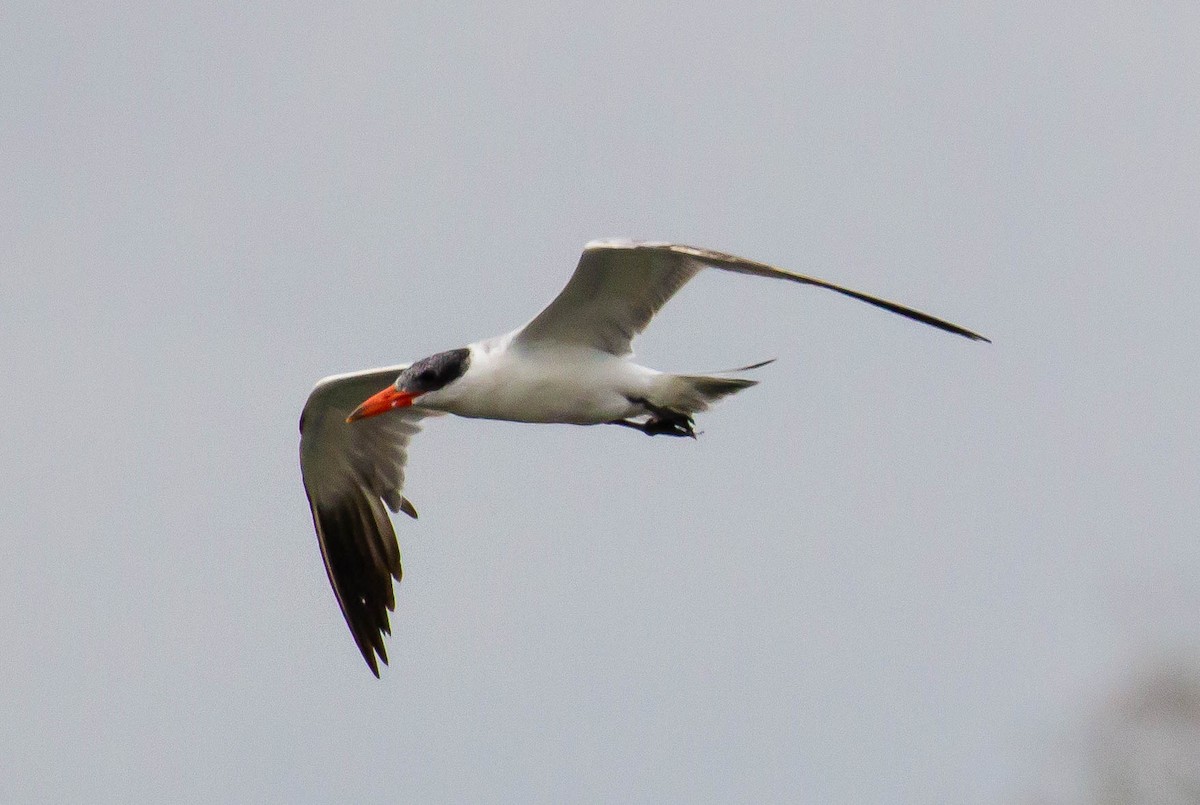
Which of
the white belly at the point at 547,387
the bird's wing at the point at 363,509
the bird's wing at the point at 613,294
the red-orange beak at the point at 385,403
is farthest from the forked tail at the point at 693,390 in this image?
the bird's wing at the point at 363,509

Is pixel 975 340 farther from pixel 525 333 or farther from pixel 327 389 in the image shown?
pixel 327 389

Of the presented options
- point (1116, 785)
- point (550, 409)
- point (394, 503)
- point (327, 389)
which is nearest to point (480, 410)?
point (550, 409)

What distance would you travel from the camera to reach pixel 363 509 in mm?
12562

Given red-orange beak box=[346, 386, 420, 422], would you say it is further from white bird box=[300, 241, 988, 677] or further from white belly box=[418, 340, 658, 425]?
white belly box=[418, 340, 658, 425]

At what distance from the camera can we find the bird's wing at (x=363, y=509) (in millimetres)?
12414

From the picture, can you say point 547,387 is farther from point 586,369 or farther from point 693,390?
point 693,390

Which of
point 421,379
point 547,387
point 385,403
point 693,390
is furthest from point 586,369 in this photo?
point 385,403

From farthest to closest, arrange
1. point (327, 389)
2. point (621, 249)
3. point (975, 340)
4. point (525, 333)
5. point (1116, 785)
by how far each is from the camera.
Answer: point (327, 389)
point (525, 333)
point (621, 249)
point (1116, 785)
point (975, 340)

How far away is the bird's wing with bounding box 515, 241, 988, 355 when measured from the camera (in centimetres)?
893

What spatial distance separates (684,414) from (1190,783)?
3.54 metres

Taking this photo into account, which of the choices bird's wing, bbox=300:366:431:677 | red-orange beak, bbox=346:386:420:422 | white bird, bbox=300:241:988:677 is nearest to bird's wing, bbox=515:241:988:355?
white bird, bbox=300:241:988:677

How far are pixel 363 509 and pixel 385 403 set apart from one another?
2711 mm

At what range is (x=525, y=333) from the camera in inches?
380

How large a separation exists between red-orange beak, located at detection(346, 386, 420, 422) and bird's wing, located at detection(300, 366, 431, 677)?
2.27m
